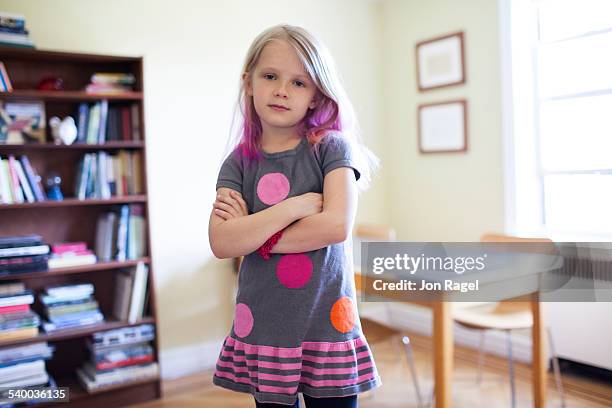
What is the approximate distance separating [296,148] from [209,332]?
252cm

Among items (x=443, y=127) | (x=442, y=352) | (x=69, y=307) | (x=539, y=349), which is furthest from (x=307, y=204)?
(x=443, y=127)

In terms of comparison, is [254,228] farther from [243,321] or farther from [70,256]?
[70,256]

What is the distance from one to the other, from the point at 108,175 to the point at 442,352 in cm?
184

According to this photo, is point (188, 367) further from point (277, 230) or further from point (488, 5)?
point (488, 5)

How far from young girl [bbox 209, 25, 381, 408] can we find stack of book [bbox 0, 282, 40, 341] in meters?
1.82

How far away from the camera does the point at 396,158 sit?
13.7 ft

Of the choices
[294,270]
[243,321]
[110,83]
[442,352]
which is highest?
[110,83]

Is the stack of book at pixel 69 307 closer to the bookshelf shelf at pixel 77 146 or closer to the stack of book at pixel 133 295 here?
the stack of book at pixel 133 295

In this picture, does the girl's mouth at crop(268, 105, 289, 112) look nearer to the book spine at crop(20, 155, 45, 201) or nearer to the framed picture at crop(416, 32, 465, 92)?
the book spine at crop(20, 155, 45, 201)

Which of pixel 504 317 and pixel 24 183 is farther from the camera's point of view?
pixel 504 317

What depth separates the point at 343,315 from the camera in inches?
44.1

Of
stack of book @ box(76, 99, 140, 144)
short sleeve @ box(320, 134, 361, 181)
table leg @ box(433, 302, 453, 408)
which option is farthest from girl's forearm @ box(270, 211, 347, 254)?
stack of book @ box(76, 99, 140, 144)

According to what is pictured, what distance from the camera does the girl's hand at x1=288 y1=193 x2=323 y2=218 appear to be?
44.8 inches

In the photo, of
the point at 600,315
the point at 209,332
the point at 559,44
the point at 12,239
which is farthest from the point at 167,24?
the point at 600,315
